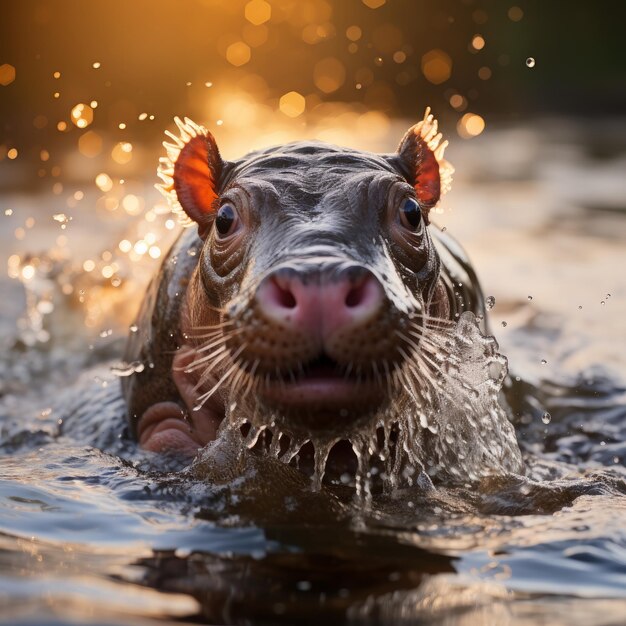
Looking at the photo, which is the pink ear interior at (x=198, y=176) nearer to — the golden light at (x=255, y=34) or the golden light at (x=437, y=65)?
the golden light at (x=255, y=34)

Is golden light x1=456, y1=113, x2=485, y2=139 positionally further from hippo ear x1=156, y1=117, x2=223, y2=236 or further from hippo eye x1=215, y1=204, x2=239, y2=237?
hippo eye x1=215, y1=204, x2=239, y2=237

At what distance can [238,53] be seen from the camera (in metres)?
26.7

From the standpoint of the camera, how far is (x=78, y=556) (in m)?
4.37

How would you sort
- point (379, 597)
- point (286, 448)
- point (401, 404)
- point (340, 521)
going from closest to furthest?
point (379, 597) → point (340, 521) → point (401, 404) → point (286, 448)

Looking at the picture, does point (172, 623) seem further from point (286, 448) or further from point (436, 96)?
point (436, 96)

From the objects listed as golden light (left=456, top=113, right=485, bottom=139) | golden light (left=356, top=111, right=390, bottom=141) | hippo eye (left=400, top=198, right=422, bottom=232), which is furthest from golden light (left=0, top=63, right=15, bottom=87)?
Result: hippo eye (left=400, top=198, right=422, bottom=232)

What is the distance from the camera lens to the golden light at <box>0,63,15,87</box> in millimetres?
21747

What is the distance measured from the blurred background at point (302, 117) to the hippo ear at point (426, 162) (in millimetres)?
2658

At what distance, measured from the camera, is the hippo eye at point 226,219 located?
213 inches

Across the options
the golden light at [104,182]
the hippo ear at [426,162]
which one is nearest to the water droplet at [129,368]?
the hippo ear at [426,162]

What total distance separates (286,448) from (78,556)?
56.0 inches

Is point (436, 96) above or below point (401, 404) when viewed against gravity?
above

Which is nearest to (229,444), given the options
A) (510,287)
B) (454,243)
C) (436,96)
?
(454,243)

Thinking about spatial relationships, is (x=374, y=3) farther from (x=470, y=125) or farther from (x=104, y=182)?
(x=104, y=182)
